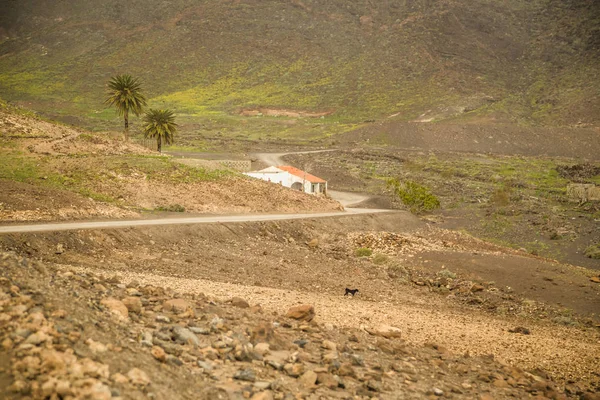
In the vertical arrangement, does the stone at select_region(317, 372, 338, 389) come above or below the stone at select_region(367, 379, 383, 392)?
above

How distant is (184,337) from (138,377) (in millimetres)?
2387

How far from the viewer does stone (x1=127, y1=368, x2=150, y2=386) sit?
25.7 ft

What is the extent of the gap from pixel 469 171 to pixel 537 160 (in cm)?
2023

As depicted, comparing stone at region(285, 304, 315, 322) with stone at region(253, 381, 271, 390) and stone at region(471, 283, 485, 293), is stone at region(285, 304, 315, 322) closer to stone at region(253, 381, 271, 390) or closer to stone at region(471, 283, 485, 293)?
stone at region(253, 381, 271, 390)

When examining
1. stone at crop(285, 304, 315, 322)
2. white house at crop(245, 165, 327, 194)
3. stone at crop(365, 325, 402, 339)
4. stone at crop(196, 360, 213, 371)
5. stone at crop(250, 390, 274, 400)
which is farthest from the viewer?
white house at crop(245, 165, 327, 194)

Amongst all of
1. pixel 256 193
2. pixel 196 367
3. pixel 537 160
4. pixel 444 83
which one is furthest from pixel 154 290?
pixel 444 83

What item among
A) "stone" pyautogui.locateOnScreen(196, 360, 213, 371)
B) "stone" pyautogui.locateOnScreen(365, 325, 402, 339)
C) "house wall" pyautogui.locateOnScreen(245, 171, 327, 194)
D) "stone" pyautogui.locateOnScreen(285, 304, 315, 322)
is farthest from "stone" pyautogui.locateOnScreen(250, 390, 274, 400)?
"house wall" pyautogui.locateOnScreen(245, 171, 327, 194)

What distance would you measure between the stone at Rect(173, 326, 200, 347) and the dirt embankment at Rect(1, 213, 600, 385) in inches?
183

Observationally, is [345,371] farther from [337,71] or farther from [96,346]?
[337,71]

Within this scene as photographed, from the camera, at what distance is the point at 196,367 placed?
9414 mm

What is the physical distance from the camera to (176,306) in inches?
469

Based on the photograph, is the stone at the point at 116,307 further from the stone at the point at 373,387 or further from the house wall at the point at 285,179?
the house wall at the point at 285,179

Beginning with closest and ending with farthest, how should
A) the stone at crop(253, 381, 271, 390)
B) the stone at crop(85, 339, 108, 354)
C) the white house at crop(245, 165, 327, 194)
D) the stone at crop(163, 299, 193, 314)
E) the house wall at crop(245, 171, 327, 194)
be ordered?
the stone at crop(85, 339, 108, 354), the stone at crop(253, 381, 271, 390), the stone at crop(163, 299, 193, 314), the house wall at crop(245, 171, 327, 194), the white house at crop(245, 165, 327, 194)

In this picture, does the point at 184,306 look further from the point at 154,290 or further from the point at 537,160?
the point at 537,160
